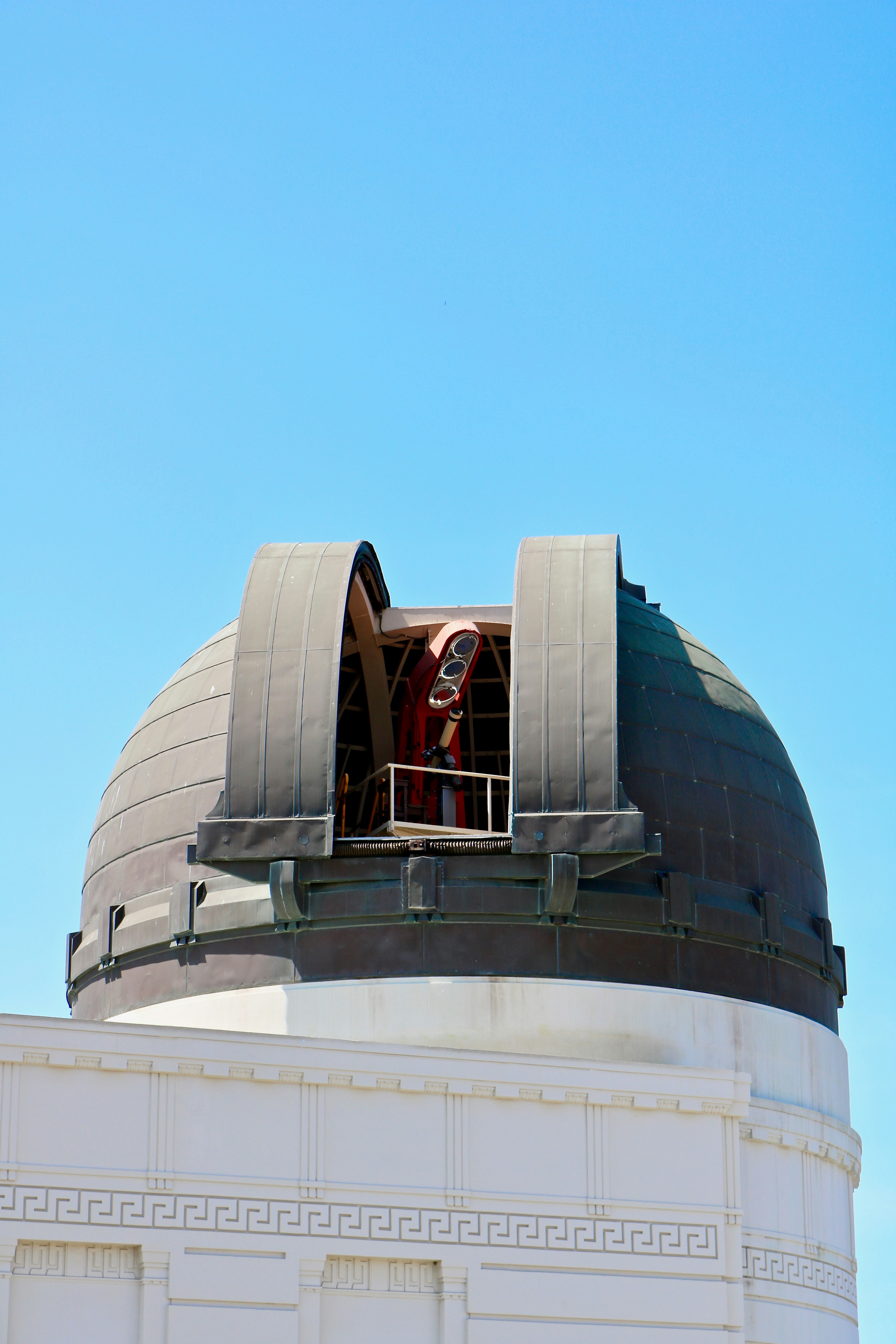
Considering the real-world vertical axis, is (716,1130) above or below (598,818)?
below

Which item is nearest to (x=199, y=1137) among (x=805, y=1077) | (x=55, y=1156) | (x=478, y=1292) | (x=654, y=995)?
(x=55, y=1156)

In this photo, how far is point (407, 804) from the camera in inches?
880

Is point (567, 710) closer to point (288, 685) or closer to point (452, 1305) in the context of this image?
point (288, 685)

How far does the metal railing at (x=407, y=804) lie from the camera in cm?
2064

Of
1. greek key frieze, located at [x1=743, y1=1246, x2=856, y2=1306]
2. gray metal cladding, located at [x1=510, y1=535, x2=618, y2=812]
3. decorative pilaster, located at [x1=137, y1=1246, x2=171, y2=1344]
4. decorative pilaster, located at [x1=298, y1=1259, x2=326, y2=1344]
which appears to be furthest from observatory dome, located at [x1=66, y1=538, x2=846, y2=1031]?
decorative pilaster, located at [x1=137, y1=1246, x2=171, y2=1344]

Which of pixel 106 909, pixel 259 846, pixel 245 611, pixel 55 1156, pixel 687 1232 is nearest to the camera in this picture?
pixel 55 1156

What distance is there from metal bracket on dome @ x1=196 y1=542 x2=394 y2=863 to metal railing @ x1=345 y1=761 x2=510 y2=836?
114 cm

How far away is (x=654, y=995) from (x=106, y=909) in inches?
276

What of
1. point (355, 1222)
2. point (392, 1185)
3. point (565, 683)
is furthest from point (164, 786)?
point (355, 1222)

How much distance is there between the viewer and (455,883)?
20.2 meters

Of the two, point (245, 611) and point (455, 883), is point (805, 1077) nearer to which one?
point (455, 883)

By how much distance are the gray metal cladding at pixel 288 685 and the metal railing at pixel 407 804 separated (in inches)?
44.9

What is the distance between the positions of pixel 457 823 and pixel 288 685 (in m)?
3.42

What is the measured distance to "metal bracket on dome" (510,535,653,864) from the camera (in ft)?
64.5
